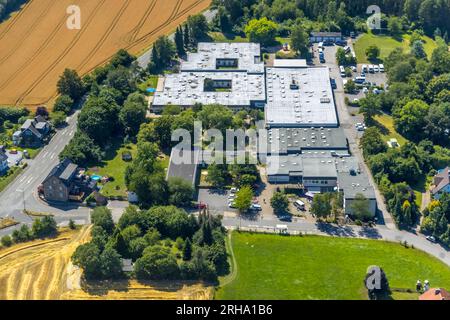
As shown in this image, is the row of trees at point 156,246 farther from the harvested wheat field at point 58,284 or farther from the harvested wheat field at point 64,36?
the harvested wheat field at point 64,36

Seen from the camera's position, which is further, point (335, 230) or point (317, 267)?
point (335, 230)

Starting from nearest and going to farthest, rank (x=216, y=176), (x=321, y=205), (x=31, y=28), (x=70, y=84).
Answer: (x=321, y=205), (x=216, y=176), (x=70, y=84), (x=31, y=28)

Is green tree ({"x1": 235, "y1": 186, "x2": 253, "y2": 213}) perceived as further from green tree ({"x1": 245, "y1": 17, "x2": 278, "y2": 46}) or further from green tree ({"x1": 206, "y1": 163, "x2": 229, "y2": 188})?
green tree ({"x1": 245, "y1": 17, "x2": 278, "y2": 46})

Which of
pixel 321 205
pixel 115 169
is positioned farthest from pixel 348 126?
pixel 115 169

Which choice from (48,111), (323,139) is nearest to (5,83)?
(48,111)

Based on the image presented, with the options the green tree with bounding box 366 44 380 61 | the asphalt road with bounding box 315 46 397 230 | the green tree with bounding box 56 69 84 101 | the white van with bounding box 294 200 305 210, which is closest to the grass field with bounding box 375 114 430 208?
the asphalt road with bounding box 315 46 397 230

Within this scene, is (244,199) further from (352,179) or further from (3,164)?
(3,164)

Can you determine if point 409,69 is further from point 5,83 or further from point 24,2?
point 24,2
